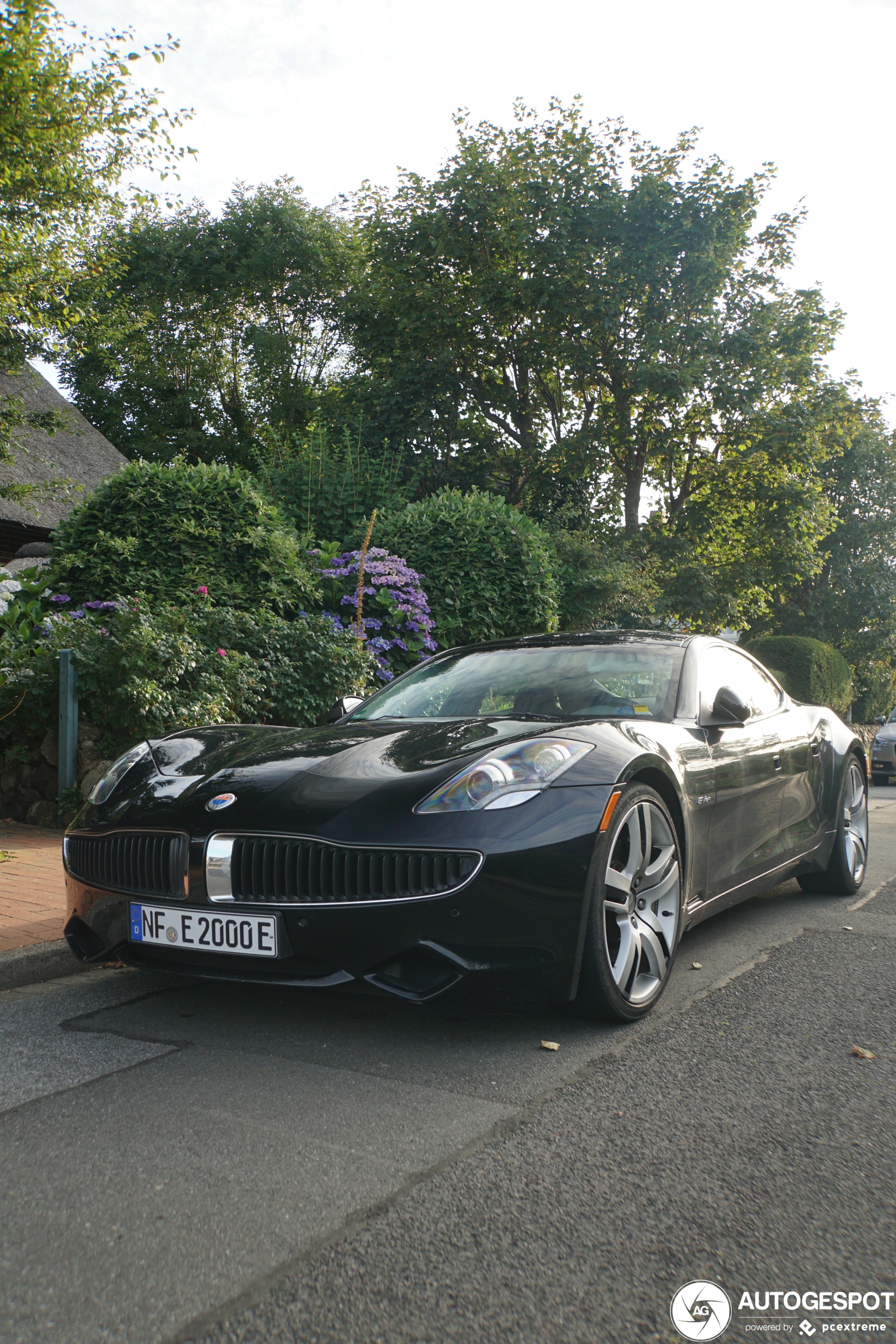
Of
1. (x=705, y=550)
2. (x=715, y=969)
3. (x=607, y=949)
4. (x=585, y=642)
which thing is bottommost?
(x=715, y=969)

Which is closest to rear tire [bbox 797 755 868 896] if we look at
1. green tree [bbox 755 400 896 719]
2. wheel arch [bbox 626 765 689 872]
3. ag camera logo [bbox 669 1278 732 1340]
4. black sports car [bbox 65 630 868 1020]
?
black sports car [bbox 65 630 868 1020]

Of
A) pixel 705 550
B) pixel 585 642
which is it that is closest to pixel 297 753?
pixel 585 642

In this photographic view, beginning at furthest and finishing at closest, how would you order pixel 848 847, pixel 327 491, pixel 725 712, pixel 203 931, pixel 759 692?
pixel 327 491 → pixel 848 847 → pixel 759 692 → pixel 725 712 → pixel 203 931

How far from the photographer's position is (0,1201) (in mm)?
2133

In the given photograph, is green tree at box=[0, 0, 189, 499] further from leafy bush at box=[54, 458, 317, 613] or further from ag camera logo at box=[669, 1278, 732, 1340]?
ag camera logo at box=[669, 1278, 732, 1340]

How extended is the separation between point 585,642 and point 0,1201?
320 centimetres

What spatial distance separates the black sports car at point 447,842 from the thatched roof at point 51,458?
1476 centimetres

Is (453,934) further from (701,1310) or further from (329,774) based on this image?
(701,1310)

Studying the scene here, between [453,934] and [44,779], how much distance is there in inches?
198

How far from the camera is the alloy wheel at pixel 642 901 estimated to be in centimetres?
326

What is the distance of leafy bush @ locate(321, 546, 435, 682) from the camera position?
34.2ft

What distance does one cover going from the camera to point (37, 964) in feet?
12.6

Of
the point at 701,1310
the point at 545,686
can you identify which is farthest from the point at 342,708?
the point at 701,1310

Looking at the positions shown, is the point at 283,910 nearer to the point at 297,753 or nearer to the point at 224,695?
the point at 297,753
